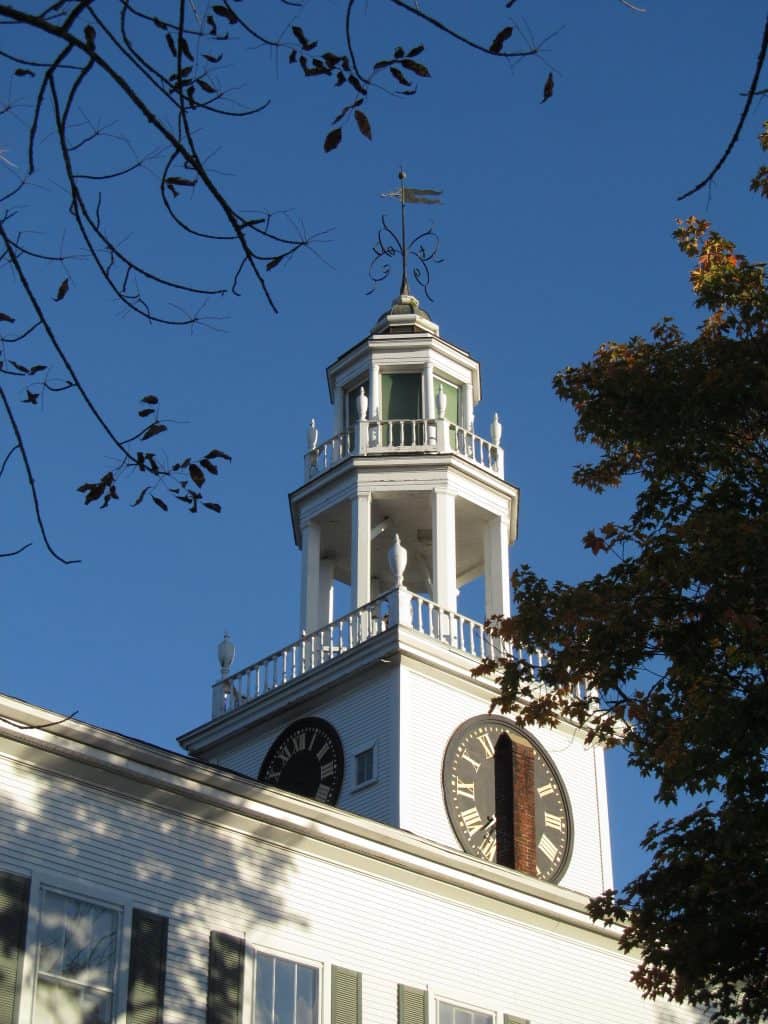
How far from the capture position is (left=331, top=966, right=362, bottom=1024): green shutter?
2130cm

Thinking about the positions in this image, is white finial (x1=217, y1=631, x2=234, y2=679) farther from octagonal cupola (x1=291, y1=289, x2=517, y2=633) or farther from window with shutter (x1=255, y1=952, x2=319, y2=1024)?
window with shutter (x1=255, y1=952, x2=319, y2=1024)

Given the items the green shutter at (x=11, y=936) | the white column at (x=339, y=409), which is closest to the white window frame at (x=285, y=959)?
the green shutter at (x=11, y=936)

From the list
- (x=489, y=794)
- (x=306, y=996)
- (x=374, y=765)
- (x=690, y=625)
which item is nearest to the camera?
(x=690, y=625)

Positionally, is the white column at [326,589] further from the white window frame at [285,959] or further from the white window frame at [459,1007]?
the white window frame at [285,959]

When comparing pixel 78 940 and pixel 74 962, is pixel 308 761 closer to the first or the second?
pixel 78 940

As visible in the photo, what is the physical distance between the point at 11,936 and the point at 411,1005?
632 centimetres

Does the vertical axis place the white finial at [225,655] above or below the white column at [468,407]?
below

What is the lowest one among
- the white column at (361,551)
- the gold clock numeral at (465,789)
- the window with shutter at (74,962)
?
the window with shutter at (74,962)

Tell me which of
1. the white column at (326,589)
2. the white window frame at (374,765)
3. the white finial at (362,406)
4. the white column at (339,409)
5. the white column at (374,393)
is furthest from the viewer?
the white column at (339,409)

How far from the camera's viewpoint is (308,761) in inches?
1271

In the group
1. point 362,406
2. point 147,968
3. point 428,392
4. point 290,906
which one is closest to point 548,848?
point 362,406

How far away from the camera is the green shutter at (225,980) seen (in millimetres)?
20125

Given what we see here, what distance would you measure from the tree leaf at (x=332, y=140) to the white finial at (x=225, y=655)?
92.9 ft

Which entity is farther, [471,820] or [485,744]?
[485,744]
